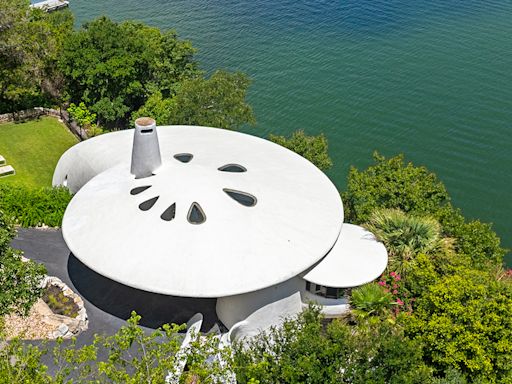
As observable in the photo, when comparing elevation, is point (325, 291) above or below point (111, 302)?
above

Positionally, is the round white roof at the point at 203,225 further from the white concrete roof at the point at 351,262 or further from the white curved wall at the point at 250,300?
the white concrete roof at the point at 351,262

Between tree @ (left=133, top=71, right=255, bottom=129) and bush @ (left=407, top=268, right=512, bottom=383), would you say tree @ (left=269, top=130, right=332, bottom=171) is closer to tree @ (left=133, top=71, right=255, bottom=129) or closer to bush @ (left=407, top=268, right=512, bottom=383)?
tree @ (left=133, top=71, right=255, bottom=129)

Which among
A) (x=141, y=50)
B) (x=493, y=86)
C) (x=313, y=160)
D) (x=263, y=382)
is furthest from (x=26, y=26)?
(x=493, y=86)

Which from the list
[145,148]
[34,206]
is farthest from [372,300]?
[34,206]

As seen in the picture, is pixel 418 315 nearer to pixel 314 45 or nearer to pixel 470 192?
pixel 470 192

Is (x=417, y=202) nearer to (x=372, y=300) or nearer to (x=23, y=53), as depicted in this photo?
(x=372, y=300)

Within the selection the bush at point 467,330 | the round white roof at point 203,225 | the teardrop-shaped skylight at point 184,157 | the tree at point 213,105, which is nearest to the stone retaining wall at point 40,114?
the tree at point 213,105
